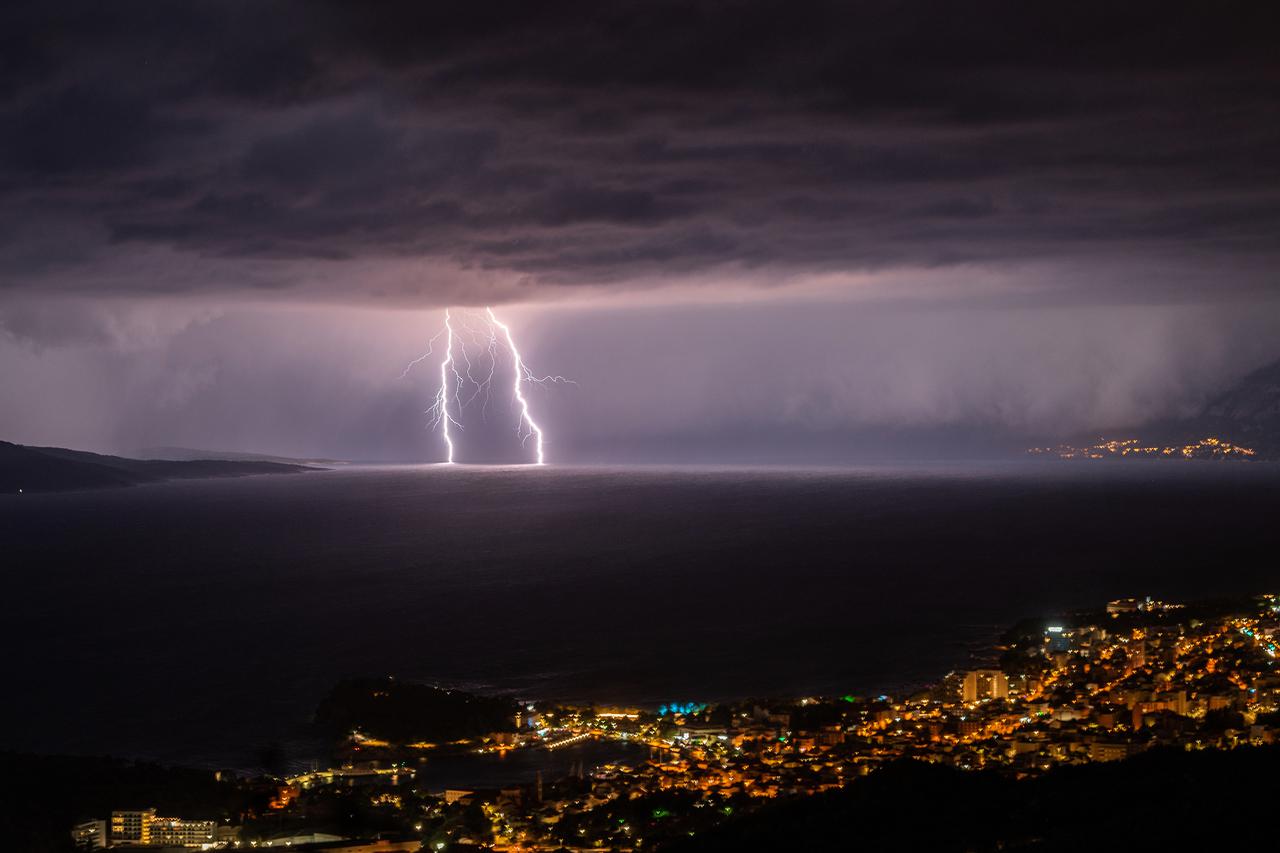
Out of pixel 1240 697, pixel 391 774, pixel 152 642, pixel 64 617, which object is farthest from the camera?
pixel 64 617

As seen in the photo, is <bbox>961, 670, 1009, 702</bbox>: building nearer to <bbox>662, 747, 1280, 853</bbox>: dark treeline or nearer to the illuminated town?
the illuminated town

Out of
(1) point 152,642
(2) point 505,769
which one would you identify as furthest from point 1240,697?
(1) point 152,642

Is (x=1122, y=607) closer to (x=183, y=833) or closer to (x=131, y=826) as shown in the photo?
(x=183, y=833)

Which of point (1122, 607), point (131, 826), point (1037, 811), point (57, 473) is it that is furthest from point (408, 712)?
point (57, 473)

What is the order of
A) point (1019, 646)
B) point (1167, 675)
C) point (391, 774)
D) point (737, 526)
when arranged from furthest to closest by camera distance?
point (737, 526) → point (1019, 646) → point (1167, 675) → point (391, 774)

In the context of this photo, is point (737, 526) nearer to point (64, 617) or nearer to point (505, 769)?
point (64, 617)
